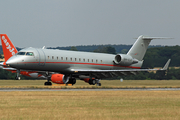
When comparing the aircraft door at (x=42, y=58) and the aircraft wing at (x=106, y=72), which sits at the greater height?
the aircraft door at (x=42, y=58)

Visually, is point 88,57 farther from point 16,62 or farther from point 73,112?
point 73,112

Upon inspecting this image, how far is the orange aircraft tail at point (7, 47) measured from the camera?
60.8 meters

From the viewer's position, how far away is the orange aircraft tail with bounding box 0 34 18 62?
6081cm

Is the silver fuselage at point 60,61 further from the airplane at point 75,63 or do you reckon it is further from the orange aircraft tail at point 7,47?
the orange aircraft tail at point 7,47

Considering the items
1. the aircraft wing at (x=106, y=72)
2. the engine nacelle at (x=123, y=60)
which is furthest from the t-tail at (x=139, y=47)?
the aircraft wing at (x=106, y=72)

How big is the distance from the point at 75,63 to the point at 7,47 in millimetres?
17302

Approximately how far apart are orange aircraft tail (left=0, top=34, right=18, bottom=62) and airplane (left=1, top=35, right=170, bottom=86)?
1470 cm

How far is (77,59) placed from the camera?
4975 centimetres

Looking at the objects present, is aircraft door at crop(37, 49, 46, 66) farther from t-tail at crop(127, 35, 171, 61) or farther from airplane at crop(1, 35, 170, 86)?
t-tail at crop(127, 35, 171, 61)

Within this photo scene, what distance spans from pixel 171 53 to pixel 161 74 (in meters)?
8.72

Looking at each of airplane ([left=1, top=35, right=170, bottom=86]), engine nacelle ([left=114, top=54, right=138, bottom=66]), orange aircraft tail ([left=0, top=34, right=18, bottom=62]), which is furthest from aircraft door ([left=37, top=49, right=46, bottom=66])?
orange aircraft tail ([left=0, top=34, right=18, bottom=62])

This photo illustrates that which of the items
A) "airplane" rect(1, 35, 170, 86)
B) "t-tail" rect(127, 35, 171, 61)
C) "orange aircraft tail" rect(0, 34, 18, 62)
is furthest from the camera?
"orange aircraft tail" rect(0, 34, 18, 62)

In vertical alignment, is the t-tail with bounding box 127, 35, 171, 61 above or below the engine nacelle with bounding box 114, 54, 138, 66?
above

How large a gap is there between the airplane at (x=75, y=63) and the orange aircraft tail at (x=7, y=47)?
14702mm
